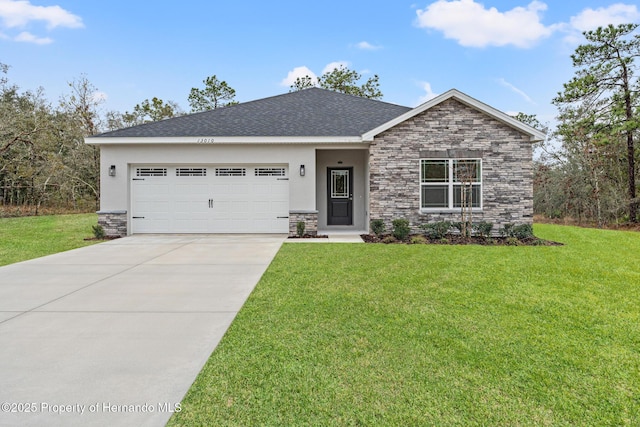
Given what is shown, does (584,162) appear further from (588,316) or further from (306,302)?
(306,302)

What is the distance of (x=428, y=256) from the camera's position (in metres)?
7.70

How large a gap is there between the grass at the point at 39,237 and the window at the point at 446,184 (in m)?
10.3

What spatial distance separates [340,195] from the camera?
13.2 m

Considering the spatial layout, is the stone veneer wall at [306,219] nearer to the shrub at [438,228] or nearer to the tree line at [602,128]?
the shrub at [438,228]

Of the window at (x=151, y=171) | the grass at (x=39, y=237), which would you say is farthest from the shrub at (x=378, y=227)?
the grass at (x=39, y=237)

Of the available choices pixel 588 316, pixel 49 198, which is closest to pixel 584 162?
pixel 588 316

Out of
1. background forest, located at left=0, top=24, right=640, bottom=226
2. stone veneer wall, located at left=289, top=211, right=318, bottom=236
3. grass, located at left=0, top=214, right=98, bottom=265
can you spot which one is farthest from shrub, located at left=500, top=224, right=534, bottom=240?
grass, located at left=0, top=214, right=98, bottom=265

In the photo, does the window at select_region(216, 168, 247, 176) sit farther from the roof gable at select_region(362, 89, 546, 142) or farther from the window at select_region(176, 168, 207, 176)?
the roof gable at select_region(362, 89, 546, 142)

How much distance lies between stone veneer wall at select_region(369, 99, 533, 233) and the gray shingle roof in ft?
5.03

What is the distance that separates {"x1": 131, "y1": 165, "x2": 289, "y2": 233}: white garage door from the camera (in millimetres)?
11547

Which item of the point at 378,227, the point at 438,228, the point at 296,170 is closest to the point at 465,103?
the point at 438,228

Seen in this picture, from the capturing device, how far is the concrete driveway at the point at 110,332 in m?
2.35

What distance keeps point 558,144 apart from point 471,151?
45.4ft

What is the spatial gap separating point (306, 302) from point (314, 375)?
1783 mm
